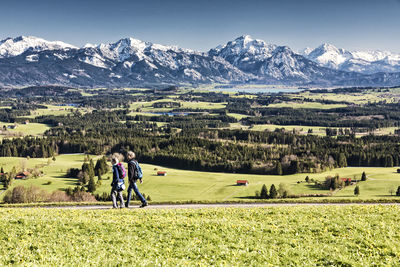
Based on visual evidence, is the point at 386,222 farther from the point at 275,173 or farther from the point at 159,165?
the point at 159,165

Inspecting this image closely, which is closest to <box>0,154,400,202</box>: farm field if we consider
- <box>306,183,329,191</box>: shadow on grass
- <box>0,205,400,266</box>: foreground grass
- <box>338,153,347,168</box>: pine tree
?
<box>306,183,329,191</box>: shadow on grass

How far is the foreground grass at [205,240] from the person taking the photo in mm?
17859

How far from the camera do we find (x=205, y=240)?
2133cm

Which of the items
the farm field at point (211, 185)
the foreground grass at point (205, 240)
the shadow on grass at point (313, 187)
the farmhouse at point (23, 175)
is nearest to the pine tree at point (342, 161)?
the farm field at point (211, 185)

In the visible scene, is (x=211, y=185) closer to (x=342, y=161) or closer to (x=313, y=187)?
(x=313, y=187)

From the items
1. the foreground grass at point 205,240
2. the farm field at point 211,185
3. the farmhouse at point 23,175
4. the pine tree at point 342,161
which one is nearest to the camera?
the foreground grass at point 205,240

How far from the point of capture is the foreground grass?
17.9 meters

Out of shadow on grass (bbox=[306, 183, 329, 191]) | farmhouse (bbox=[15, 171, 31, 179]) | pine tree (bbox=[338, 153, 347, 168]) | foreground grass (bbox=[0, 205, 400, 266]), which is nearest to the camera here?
foreground grass (bbox=[0, 205, 400, 266])

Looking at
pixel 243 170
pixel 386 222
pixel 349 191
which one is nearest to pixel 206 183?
pixel 243 170

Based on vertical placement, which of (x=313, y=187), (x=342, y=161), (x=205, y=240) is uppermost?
(x=205, y=240)

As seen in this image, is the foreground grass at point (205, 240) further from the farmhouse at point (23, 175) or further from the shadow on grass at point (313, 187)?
the farmhouse at point (23, 175)

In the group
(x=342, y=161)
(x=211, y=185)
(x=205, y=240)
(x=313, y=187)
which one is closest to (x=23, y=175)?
(x=211, y=185)

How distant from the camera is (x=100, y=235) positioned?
883 inches

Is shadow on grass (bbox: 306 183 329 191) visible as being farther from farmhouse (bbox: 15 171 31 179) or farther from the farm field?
farmhouse (bbox: 15 171 31 179)
